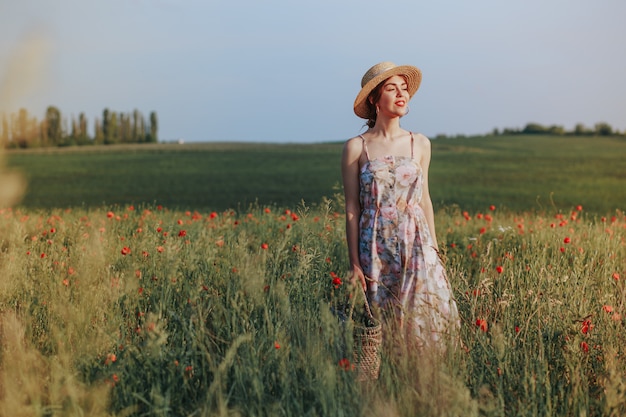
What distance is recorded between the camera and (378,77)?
3.86 meters

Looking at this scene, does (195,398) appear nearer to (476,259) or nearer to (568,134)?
(476,259)

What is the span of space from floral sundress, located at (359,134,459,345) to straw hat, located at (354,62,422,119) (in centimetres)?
36

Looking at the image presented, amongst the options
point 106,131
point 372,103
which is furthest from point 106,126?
point 372,103

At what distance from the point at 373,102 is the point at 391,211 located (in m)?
0.73

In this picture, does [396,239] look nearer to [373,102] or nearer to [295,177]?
[373,102]

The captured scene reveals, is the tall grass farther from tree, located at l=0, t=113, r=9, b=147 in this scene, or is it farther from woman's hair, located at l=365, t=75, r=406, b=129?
woman's hair, located at l=365, t=75, r=406, b=129

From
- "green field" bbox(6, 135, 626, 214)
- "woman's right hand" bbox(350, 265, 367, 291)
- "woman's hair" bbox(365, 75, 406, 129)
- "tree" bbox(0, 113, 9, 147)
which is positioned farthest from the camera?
"green field" bbox(6, 135, 626, 214)

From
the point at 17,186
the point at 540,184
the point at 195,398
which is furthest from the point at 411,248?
the point at 540,184

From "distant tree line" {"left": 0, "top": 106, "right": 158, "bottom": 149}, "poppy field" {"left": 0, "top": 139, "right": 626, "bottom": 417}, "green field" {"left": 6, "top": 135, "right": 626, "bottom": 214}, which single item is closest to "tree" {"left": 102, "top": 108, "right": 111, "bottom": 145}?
"distant tree line" {"left": 0, "top": 106, "right": 158, "bottom": 149}

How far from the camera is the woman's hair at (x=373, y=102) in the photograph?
13.0ft

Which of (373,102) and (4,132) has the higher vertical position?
(373,102)

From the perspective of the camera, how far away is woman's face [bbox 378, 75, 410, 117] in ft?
12.6

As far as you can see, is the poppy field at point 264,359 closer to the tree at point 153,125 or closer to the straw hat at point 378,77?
the straw hat at point 378,77

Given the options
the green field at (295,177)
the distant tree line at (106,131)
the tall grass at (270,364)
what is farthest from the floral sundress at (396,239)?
the distant tree line at (106,131)
